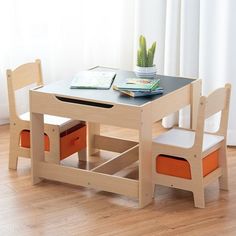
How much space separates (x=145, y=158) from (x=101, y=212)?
12.0 inches

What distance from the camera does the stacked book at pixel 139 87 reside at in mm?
3216

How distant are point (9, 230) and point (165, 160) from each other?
2.45ft

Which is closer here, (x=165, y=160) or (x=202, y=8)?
(x=165, y=160)

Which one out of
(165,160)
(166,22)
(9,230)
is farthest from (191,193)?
(166,22)

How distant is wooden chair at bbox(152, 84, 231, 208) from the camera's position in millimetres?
3109

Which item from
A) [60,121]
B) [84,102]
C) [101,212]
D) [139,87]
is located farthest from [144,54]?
[101,212]

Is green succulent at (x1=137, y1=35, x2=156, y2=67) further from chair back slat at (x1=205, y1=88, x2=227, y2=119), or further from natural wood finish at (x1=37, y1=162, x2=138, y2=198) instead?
natural wood finish at (x1=37, y1=162, x2=138, y2=198)

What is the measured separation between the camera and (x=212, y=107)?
123 inches

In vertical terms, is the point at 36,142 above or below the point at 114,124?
below

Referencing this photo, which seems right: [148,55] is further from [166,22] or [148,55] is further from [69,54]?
[69,54]

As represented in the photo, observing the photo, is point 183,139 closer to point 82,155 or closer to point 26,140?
point 82,155

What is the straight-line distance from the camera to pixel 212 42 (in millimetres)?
3945

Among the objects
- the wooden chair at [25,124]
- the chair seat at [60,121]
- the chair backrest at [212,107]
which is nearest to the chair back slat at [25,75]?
the wooden chair at [25,124]

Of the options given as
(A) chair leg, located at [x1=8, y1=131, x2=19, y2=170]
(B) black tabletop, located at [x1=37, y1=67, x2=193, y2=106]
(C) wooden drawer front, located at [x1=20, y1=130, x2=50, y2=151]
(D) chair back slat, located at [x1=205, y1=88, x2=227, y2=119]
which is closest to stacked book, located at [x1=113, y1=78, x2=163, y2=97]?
(B) black tabletop, located at [x1=37, y1=67, x2=193, y2=106]
